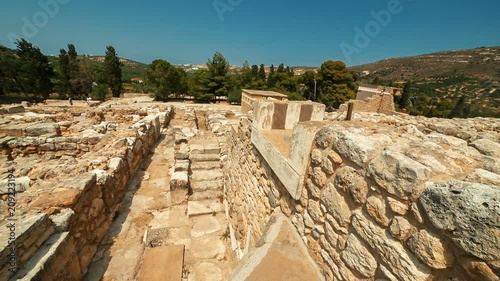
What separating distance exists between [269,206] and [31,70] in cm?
3717

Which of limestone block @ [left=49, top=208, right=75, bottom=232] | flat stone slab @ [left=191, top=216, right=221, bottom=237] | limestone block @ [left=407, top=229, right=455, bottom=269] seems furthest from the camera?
flat stone slab @ [left=191, top=216, right=221, bottom=237]

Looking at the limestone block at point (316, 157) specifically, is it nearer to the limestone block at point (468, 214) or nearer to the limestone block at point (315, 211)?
the limestone block at point (315, 211)

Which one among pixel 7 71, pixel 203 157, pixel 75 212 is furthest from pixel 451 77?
pixel 7 71

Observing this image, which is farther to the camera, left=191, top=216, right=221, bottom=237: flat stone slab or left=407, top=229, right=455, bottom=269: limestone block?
left=191, top=216, right=221, bottom=237: flat stone slab

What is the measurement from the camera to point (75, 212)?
123 inches

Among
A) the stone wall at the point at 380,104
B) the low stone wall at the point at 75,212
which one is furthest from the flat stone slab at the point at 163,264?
the stone wall at the point at 380,104

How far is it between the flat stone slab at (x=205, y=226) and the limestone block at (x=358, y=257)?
10.5 ft

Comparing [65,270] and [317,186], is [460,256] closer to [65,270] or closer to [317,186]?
[317,186]

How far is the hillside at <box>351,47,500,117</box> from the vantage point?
126ft

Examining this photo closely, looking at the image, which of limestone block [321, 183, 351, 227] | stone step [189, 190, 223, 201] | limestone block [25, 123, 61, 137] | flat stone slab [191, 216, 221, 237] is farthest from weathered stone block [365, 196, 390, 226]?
limestone block [25, 123, 61, 137]

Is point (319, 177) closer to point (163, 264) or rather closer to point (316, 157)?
point (316, 157)

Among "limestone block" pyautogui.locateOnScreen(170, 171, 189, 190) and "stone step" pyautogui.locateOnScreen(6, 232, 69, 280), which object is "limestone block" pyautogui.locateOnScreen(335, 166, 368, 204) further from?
"limestone block" pyautogui.locateOnScreen(170, 171, 189, 190)

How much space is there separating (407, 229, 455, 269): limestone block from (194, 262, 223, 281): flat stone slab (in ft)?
10.4

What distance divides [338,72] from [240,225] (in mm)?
27200
